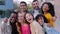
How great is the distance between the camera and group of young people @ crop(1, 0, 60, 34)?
73.5 inches

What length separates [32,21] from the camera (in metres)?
1.89

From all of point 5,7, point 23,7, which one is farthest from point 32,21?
point 5,7

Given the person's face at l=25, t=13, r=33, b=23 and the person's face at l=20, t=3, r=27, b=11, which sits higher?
the person's face at l=20, t=3, r=27, b=11

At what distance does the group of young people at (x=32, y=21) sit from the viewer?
6.13 ft

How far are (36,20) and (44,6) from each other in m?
0.18

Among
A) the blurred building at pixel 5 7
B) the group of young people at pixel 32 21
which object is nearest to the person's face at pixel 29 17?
the group of young people at pixel 32 21

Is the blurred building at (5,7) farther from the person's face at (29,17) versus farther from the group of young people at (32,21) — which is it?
the person's face at (29,17)

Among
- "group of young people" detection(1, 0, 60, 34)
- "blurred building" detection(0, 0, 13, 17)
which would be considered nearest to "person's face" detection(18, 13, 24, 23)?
"group of young people" detection(1, 0, 60, 34)

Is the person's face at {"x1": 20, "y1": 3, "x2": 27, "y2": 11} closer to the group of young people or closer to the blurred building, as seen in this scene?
the group of young people

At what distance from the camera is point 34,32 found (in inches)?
72.3

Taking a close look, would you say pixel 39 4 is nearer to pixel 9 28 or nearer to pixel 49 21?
pixel 49 21

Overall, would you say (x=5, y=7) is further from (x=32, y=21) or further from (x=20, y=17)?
(x=32, y=21)

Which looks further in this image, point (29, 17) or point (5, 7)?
point (5, 7)

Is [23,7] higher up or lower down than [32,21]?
higher up
